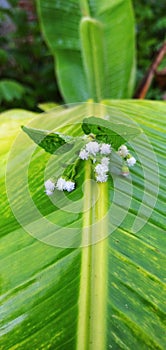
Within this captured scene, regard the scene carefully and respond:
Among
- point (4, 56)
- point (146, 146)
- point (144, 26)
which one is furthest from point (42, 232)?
point (144, 26)

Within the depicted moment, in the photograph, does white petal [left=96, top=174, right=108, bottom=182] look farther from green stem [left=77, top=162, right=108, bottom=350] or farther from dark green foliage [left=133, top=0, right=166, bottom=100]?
dark green foliage [left=133, top=0, right=166, bottom=100]

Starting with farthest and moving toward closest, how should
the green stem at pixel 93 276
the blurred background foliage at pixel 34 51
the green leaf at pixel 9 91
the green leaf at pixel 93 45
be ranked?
the blurred background foliage at pixel 34 51 < the green leaf at pixel 9 91 < the green leaf at pixel 93 45 < the green stem at pixel 93 276

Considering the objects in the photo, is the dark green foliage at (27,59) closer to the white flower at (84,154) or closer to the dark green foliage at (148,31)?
the dark green foliage at (148,31)

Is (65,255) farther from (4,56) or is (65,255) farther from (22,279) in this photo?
(4,56)

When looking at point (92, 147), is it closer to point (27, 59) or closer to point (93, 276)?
point (93, 276)

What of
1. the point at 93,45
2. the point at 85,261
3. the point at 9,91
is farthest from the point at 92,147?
the point at 9,91

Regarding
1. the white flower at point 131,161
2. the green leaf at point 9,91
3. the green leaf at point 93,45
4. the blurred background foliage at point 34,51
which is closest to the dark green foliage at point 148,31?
the blurred background foliage at point 34,51

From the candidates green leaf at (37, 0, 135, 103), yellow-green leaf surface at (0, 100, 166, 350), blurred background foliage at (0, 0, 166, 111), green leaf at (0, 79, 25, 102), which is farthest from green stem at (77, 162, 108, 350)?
blurred background foliage at (0, 0, 166, 111)

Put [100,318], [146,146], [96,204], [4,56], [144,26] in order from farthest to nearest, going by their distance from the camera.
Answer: [144,26], [4,56], [146,146], [96,204], [100,318]
